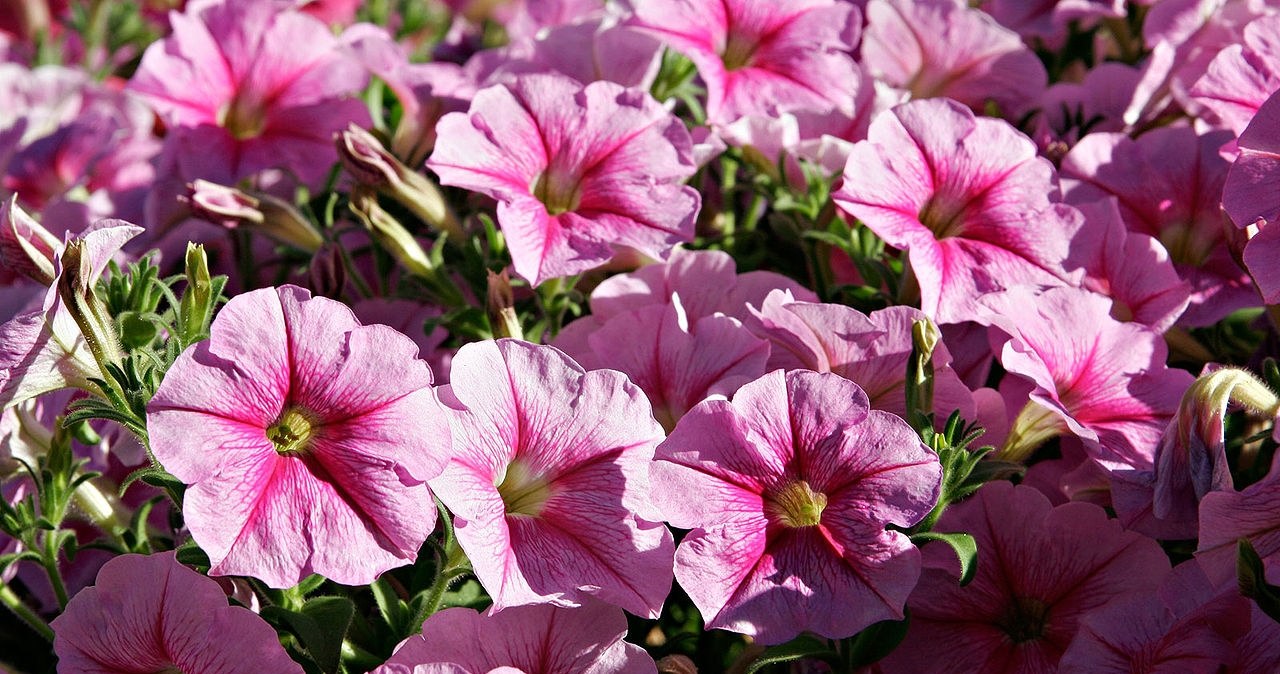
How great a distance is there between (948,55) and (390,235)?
0.76 metres

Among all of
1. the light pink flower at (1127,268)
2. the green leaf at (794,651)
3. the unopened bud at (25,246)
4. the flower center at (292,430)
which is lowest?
the green leaf at (794,651)

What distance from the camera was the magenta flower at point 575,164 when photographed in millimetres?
1157

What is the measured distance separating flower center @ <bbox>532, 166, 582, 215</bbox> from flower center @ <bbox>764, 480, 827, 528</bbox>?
A: 43cm

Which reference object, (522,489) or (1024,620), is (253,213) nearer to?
(522,489)

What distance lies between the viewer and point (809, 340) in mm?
1059

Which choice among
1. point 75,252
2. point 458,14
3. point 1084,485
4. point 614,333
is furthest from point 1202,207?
point 458,14

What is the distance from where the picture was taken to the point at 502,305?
111cm

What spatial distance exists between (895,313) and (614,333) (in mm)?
264

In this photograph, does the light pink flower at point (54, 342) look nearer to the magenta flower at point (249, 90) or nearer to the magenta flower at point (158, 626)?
the magenta flower at point (158, 626)

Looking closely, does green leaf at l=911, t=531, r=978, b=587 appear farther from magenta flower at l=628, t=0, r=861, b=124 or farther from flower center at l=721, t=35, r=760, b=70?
flower center at l=721, t=35, r=760, b=70

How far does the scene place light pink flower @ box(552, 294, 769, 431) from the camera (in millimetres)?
1073

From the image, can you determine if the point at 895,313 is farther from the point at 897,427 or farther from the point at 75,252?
the point at 75,252

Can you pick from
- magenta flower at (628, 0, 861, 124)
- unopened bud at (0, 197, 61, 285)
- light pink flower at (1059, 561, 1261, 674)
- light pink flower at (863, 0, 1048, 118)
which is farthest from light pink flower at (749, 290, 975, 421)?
unopened bud at (0, 197, 61, 285)

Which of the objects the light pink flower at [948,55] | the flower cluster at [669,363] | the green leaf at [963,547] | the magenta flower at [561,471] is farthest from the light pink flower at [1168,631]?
the light pink flower at [948,55]
